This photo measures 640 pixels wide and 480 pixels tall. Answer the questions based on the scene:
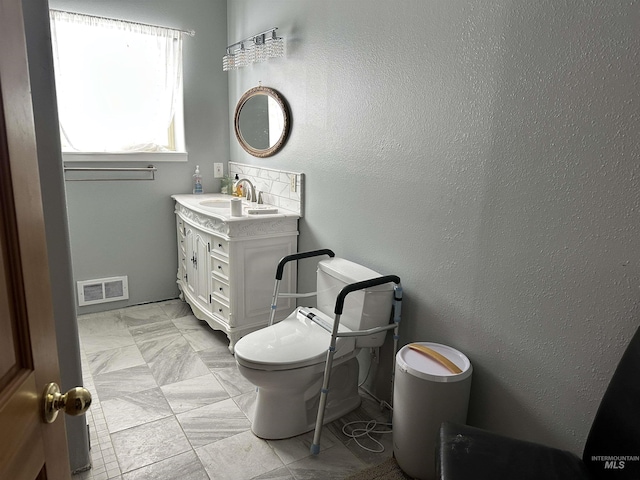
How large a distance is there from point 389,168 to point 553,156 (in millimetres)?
817

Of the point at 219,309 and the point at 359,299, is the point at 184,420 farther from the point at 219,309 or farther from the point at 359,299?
the point at 359,299

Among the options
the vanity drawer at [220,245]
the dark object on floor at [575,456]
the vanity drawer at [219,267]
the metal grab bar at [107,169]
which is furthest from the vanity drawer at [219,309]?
the dark object on floor at [575,456]

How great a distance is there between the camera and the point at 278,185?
3.13m

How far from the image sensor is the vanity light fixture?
2.91 metres

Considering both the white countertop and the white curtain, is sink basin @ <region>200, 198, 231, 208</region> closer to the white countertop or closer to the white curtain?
the white countertop

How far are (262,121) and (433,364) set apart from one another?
2.15 metres

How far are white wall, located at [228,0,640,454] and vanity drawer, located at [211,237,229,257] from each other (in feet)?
2.52

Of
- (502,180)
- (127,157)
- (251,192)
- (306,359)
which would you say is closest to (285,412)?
(306,359)

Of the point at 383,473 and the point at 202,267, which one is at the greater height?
the point at 202,267

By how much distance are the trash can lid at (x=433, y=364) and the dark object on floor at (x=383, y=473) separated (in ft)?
1.52

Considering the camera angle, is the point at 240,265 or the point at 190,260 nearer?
the point at 240,265

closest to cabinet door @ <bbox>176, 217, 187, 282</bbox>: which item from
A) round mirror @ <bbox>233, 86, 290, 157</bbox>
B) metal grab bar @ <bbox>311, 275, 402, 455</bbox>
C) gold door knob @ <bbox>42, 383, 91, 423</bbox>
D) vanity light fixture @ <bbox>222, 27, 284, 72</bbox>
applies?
round mirror @ <bbox>233, 86, 290, 157</bbox>

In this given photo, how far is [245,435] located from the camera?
2.13 m

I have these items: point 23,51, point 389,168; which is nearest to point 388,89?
point 389,168
